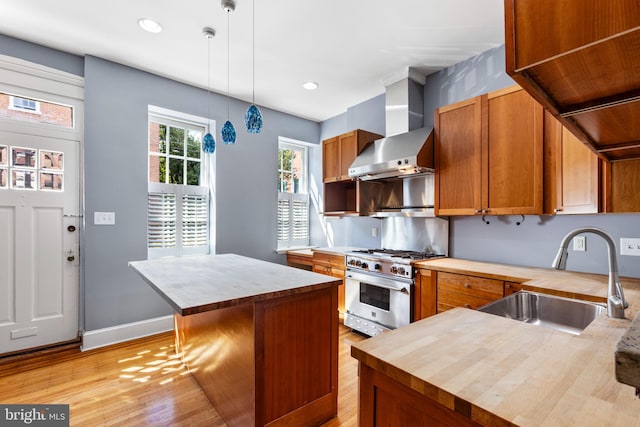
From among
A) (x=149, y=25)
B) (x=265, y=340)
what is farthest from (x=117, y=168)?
(x=265, y=340)

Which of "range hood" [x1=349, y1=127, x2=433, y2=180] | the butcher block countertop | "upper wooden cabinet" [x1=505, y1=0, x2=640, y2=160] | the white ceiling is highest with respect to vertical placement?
the white ceiling

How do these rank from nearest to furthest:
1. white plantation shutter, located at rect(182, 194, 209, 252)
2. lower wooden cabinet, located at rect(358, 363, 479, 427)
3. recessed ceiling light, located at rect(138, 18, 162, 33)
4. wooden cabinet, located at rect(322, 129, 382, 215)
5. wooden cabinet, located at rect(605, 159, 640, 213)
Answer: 1. lower wooden cabinet, located at rect(358, 363, 479, 427)
2. wooden cabinet, located at rect(605, 159, 640, 213)
3. recessed ceiling light, located at rect(138, 18, 162, 33)
4. wooden cabinet, located at rect(322, 129, 382, 215)
5. white plantation shutter, located at rect(182, 194, 209, 252)

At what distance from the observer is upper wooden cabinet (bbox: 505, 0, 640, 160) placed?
2.05 feet

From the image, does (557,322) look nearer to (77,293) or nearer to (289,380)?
(289,380)

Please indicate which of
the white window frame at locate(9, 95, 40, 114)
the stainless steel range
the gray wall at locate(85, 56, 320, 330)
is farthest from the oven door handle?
the white window frame at locate(9, 95, 40, 114)

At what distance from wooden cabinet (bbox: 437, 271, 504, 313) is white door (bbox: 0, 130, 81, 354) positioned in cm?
349

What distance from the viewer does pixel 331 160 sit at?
13.0ft

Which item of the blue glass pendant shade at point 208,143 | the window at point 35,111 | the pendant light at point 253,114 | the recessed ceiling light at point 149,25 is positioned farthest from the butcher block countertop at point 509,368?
the window at point 35,111

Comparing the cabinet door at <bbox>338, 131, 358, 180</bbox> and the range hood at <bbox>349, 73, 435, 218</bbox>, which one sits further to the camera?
the cabinet door at <bbox>338, 131, 358, 180</bbox>

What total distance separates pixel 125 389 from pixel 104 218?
167 centimetres

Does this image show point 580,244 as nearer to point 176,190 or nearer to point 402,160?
point 402,160

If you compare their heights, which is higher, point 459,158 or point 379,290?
point 459,158

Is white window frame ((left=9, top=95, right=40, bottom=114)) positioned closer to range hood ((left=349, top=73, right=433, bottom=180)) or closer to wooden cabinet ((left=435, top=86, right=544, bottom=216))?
range hood ((left=349, top=73, right=433, bottom=180))

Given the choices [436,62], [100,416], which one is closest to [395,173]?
[436,62]
